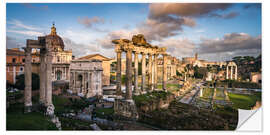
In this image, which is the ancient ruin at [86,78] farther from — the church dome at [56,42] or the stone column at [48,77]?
the church dome at [56,42]

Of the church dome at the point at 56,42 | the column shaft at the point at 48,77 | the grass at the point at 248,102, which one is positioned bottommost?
the grass at the point at 248,102

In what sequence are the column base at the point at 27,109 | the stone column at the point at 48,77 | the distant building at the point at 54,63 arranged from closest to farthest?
1. the column base at the point at 27,109
2. the stone column at the point at 48,77
3. the distant building at the point at 54,63

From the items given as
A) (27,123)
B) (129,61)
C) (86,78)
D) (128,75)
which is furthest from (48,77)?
(86,78)

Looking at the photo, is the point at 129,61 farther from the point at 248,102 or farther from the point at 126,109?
the point at 248,102

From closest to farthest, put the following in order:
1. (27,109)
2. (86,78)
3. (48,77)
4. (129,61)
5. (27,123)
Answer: (27,123) < (27,109) < (48,77) < (129,61) < (86,78)

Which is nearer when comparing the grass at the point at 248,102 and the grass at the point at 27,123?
the grass at the point at 27,123

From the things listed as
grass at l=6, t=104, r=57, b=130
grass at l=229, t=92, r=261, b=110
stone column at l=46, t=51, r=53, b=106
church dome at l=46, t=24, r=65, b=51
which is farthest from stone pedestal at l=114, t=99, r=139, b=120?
church dome at l=46, t=24, r=65, b=51

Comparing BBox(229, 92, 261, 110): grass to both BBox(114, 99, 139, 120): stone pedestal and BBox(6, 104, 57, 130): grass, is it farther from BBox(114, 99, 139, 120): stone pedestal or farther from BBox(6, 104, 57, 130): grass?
BBox(6, 104, 57, 130): grass

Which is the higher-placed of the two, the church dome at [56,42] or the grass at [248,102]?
the church dome at [56,42]

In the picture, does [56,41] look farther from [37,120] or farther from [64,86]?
[37,120]

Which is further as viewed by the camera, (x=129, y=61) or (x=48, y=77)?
(x=129, y=61)

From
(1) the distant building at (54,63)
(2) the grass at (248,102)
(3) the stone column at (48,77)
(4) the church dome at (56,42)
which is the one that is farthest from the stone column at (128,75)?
(4) the church dome at (56,42)

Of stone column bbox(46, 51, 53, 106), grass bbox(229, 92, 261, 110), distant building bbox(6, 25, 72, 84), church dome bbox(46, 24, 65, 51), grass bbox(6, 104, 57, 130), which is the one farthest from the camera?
church dome bbox(46, 24, 65, 51)
